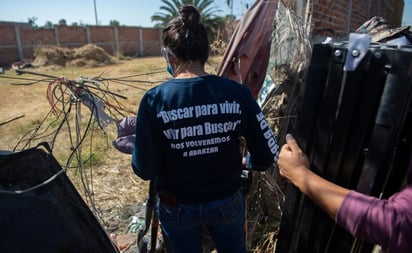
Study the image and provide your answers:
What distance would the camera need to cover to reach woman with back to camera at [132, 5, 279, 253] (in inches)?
59.2

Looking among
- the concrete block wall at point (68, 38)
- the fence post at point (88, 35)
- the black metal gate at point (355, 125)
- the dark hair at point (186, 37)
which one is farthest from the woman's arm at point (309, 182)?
the fence post at point (88, 35)

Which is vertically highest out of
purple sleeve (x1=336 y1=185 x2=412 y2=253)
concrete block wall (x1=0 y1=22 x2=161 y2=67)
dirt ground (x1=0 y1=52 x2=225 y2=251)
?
purple sleeve (x1=336 y1=185 x2=412 y2=253)

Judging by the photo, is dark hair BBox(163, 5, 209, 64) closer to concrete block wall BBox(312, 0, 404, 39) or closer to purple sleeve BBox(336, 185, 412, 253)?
purple sleeve BBox(336, 185, 412, 253)

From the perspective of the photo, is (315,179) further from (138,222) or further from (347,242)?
(138,222)

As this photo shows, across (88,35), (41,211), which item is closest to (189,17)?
(41,211)

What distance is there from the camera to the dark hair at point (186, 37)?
1.54m

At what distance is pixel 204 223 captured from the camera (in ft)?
5.76

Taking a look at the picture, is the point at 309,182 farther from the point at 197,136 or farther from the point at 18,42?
the point at 18,42

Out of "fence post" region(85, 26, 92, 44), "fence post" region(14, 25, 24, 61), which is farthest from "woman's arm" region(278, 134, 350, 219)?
"fence post" region(85, 26, 92, 44)

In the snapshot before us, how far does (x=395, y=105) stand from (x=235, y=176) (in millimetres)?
863

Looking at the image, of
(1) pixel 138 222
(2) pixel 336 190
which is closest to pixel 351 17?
(1) pixel 138 222

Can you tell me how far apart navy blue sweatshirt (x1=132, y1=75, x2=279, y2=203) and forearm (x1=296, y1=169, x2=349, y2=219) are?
1.62 ft

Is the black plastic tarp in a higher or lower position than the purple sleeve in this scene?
lower

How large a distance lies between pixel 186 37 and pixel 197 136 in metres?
0.49
